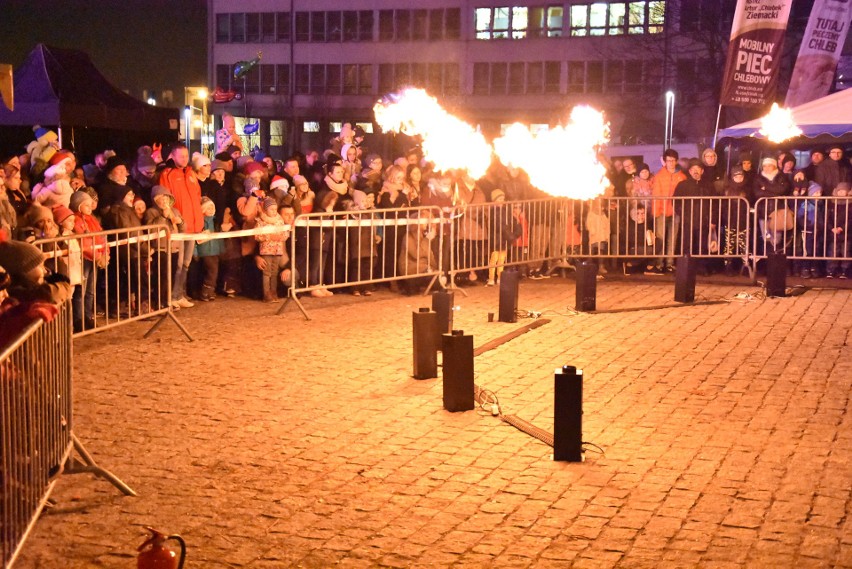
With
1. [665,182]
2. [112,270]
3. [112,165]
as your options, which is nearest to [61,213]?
[112,270]

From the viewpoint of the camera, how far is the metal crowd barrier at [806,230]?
1834 cm

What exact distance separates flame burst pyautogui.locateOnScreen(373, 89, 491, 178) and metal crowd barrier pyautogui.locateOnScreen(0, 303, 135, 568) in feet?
34.9

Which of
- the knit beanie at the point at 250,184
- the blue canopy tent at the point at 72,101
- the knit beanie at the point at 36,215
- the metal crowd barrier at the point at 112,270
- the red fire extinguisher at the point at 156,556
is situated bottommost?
the red fire extinguisher at the point at 156,556

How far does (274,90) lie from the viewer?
3263 inches

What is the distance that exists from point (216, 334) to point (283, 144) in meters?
72.5

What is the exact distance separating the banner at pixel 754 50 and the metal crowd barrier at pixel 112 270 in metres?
11.3

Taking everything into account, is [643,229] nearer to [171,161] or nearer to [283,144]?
[171,161]

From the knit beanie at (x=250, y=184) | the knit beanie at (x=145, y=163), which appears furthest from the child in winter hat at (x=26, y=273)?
the knit beanie at (x=145, y=163)

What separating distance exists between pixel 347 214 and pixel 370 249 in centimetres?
93

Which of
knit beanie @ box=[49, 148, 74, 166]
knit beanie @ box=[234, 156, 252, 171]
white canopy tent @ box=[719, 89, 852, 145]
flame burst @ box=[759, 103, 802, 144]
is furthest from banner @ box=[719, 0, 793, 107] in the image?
knit beanie @ box=[49, 148, 74, 166]

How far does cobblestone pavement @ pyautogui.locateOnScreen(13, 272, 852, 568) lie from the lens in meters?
6.23

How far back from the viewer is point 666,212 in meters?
19.1

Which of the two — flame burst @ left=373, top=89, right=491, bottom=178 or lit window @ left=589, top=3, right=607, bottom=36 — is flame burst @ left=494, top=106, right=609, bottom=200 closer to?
flame burst @ left=373, top=89, right=491, bottom=178

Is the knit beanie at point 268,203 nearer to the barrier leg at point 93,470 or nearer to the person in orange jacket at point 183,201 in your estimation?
the person in orange jacket at point 183,201
